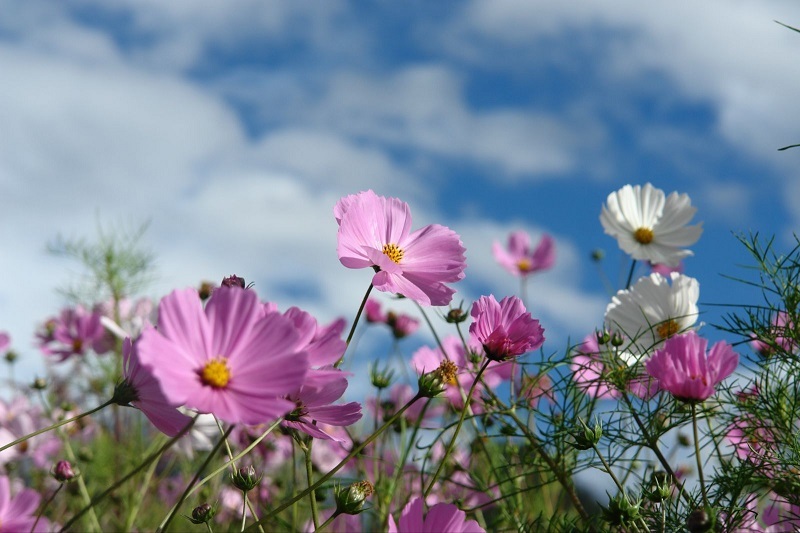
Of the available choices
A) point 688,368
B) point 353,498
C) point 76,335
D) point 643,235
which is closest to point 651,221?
point 643,235

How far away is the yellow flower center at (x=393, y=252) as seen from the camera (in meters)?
0.88

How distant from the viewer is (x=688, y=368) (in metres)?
0.83

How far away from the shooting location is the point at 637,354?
3.71 feet

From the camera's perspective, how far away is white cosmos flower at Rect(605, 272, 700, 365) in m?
1.11

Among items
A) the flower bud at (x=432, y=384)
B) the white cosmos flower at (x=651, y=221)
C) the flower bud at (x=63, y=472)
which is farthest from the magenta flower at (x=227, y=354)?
the white cosmos flower at (x=651, y=221)

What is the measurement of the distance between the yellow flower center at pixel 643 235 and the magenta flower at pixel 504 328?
66 centimetres

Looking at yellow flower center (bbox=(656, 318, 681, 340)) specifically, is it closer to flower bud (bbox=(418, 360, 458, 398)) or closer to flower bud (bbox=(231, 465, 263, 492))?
flower bud (bbox=(418, 360, 458, 398))

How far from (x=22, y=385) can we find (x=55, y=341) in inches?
28.4

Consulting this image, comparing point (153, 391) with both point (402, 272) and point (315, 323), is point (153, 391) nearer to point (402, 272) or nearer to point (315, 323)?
point (315, 323)

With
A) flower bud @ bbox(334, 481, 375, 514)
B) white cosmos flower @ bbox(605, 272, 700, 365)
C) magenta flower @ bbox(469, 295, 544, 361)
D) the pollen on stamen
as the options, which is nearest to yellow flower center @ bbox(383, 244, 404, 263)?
magenta flower @ bbox(469, 295, 544, 361)

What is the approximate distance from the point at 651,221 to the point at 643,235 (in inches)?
1.4

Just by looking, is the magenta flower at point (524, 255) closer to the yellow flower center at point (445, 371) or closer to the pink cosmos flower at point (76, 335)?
the pink cosmos flower at point (76, 335)

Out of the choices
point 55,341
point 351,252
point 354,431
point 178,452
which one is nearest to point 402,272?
point 351,252

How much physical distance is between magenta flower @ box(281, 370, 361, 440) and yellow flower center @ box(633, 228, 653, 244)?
842 millimetres
